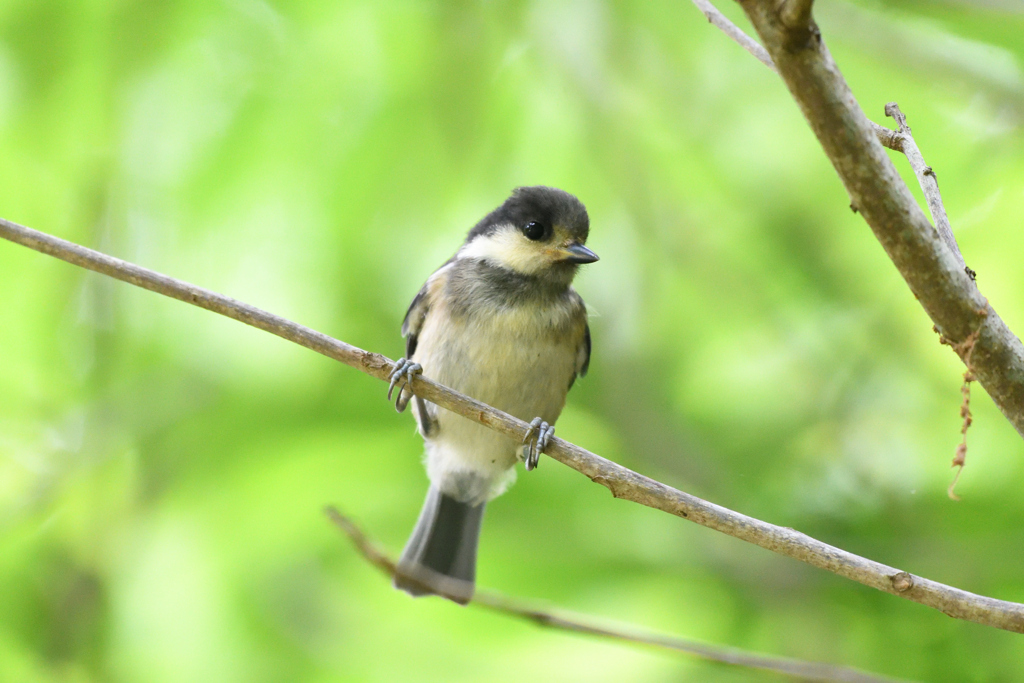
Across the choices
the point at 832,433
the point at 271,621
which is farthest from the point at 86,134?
the point at 832,433

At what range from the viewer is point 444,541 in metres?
2.60

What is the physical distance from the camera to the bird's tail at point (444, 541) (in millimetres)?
2531

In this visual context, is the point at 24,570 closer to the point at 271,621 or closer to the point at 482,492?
the point at 271,621

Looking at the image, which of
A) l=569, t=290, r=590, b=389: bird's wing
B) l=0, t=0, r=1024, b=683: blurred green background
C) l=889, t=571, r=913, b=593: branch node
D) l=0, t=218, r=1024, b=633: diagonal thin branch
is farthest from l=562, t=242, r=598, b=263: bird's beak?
l=889, t=571, r=913, b=593: branch node

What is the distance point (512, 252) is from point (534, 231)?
0.08 meters

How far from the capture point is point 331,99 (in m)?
2.71

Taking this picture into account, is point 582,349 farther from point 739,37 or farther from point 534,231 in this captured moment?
point 739,37

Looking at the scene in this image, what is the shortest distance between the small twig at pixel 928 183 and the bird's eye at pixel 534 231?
3.53 ft

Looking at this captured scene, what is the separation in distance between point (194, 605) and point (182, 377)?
2.16 feet

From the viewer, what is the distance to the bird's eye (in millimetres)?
2217

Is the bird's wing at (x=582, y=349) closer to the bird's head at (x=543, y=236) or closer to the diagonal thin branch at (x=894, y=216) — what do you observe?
the bird's head at (x=543, y=236)

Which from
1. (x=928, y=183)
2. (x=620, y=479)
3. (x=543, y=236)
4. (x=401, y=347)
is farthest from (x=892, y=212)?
(x=401, y=347)

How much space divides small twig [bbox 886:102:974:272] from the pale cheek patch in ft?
3.47

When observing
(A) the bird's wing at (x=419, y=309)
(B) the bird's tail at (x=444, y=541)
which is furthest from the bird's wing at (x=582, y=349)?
(B) the bird's tail at (x=444, y=541)
